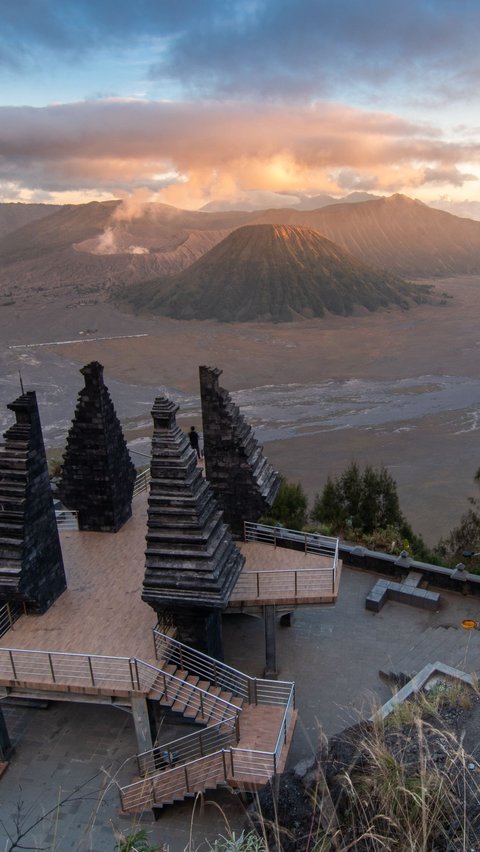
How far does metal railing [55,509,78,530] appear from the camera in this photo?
55.6 ft

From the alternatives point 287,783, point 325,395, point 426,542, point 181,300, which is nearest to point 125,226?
point 181,300

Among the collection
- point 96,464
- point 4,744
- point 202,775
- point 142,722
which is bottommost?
point 4,744

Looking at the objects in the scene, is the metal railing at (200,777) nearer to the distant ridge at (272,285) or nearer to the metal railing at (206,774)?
the metal railing at (206,774)

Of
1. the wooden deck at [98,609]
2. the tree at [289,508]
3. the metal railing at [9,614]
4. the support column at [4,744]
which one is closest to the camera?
the wooden deck at [98,609]

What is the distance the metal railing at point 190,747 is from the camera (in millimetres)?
10609

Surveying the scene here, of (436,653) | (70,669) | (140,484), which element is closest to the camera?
(70,669)

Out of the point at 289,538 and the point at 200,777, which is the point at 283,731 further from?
the point at 289,538

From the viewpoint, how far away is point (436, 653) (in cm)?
1521

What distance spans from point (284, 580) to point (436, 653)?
15.3 feet

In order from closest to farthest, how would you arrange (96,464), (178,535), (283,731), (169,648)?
(283,731)
(178,535)
(169,648)
(96,464)

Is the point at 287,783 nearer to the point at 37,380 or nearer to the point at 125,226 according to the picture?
the point at 37,380

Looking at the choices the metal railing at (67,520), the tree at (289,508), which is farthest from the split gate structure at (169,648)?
the tree at (289,508)

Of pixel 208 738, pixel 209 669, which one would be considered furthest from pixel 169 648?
pixel 208 738

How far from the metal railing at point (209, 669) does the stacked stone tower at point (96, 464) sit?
5.13 m
